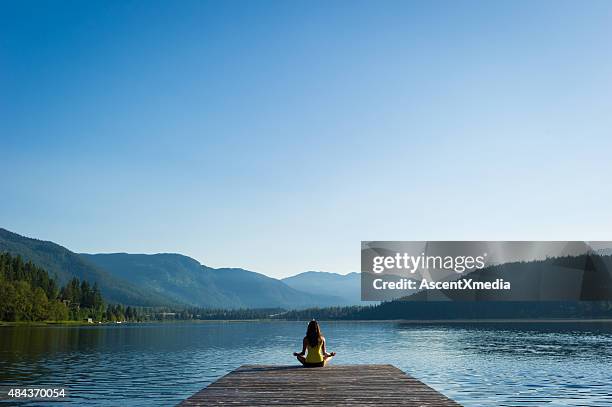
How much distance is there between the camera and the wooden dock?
2333 cm

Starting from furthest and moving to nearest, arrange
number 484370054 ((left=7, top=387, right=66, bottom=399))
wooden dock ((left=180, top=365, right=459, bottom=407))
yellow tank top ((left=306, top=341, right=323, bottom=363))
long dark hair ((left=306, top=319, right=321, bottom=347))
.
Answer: number 484370054 ((left=7, top=387, right=66, bottom=399)) → yellow tank top ((left=306, top=341, right=323, bottom=363)) → long dark hair ((left=306, top=319, right=321, bottom=347)) → wooden dock ((left=180, top=365, right=459, bottom=407))

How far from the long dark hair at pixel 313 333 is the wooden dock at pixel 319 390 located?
64.6 inches

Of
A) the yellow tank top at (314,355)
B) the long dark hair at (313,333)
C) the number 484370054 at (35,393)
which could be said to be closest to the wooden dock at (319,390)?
the yellow tank top at (314,355)

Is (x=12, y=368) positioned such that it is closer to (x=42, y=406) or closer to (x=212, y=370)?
(x=212, y=370)

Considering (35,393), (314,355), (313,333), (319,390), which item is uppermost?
(313,333)

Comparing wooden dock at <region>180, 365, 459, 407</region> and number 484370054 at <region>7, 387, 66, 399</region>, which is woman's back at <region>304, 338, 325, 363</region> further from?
number 484370054 at <region>7, 387, 66, 399</region>

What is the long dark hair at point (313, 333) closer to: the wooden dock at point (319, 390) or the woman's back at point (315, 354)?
the woman's back at point (315, 354)

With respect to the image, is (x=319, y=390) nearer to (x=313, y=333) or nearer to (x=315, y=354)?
(x=313, y=333)

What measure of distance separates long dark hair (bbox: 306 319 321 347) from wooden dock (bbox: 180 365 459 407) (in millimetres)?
1642

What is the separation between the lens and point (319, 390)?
87.0ft

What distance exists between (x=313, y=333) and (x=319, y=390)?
9188mm

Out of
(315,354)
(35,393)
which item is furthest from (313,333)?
(35,393)

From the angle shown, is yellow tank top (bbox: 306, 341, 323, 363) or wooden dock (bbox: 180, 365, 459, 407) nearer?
wooden dock (bbox: 180, 365, 459, 407)

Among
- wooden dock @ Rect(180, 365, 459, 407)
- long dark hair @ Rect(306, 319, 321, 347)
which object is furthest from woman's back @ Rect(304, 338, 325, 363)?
wooden dock @ Rect(180, 365, 459, 407)
